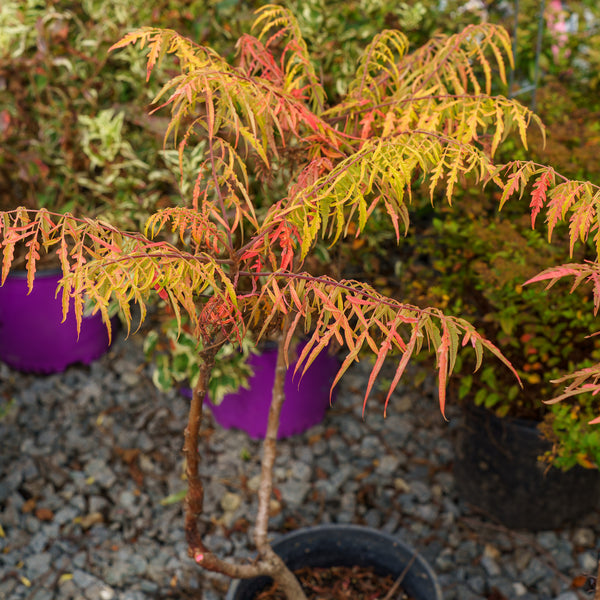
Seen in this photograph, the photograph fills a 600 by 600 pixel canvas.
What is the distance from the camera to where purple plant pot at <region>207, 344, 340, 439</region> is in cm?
271

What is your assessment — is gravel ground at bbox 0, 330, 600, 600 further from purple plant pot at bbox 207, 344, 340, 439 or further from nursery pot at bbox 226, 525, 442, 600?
nursery pot at bbox 226, 525, 442, 600

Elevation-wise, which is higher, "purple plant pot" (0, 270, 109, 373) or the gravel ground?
"purple plant pot" (0, 270, 109, 373)

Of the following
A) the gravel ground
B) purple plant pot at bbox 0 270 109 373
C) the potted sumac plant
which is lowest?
the gravel ground

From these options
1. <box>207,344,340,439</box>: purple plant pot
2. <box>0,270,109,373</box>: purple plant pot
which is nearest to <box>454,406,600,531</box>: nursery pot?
<box>207,344,340,439</box>: purple plant pot

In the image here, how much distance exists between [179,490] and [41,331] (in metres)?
1.12

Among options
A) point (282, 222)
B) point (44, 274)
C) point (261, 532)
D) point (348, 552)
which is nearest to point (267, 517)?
point (261, 532)

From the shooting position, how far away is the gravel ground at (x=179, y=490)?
227cm

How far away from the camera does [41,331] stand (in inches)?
123

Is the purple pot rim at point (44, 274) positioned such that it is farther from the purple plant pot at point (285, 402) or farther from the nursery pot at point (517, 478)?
the nursery pot at point (517, 478)

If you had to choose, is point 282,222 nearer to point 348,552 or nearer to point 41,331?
point 348,552

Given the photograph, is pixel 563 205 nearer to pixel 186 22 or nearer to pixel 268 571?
pixel 268 571

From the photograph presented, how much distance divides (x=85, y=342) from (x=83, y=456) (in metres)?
0.65

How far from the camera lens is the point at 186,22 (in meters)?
2.90

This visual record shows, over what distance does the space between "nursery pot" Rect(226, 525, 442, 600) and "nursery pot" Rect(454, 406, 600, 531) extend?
1.78 feet
